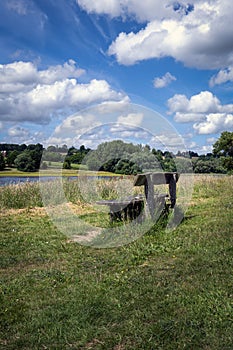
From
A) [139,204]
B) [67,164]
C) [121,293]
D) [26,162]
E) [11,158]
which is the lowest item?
[121,293]

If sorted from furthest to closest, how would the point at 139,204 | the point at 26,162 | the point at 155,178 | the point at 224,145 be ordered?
the point at 224,145 < the point at 26,162 < the point at 139,204 < the point at 155,178

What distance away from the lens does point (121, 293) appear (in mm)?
4094

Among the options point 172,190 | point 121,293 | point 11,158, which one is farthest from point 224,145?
point 121,293

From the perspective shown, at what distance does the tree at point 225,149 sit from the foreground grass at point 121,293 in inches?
1945

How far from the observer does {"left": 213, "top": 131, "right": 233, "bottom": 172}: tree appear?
177 ft

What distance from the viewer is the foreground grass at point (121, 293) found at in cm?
315

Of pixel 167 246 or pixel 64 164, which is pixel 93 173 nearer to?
pixel 64 164

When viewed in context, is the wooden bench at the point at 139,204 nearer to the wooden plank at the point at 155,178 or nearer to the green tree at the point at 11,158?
the wooden plank at the point at 155,178

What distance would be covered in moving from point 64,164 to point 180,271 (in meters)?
4.46

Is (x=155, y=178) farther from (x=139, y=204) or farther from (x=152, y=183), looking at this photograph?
(x=139, y=204)

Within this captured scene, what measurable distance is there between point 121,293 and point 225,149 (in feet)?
185

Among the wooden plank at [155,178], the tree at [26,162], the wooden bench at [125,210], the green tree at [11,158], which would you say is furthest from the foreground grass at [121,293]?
the green tree at [11,158]

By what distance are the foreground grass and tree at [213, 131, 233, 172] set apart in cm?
4941

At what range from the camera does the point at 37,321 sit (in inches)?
138
